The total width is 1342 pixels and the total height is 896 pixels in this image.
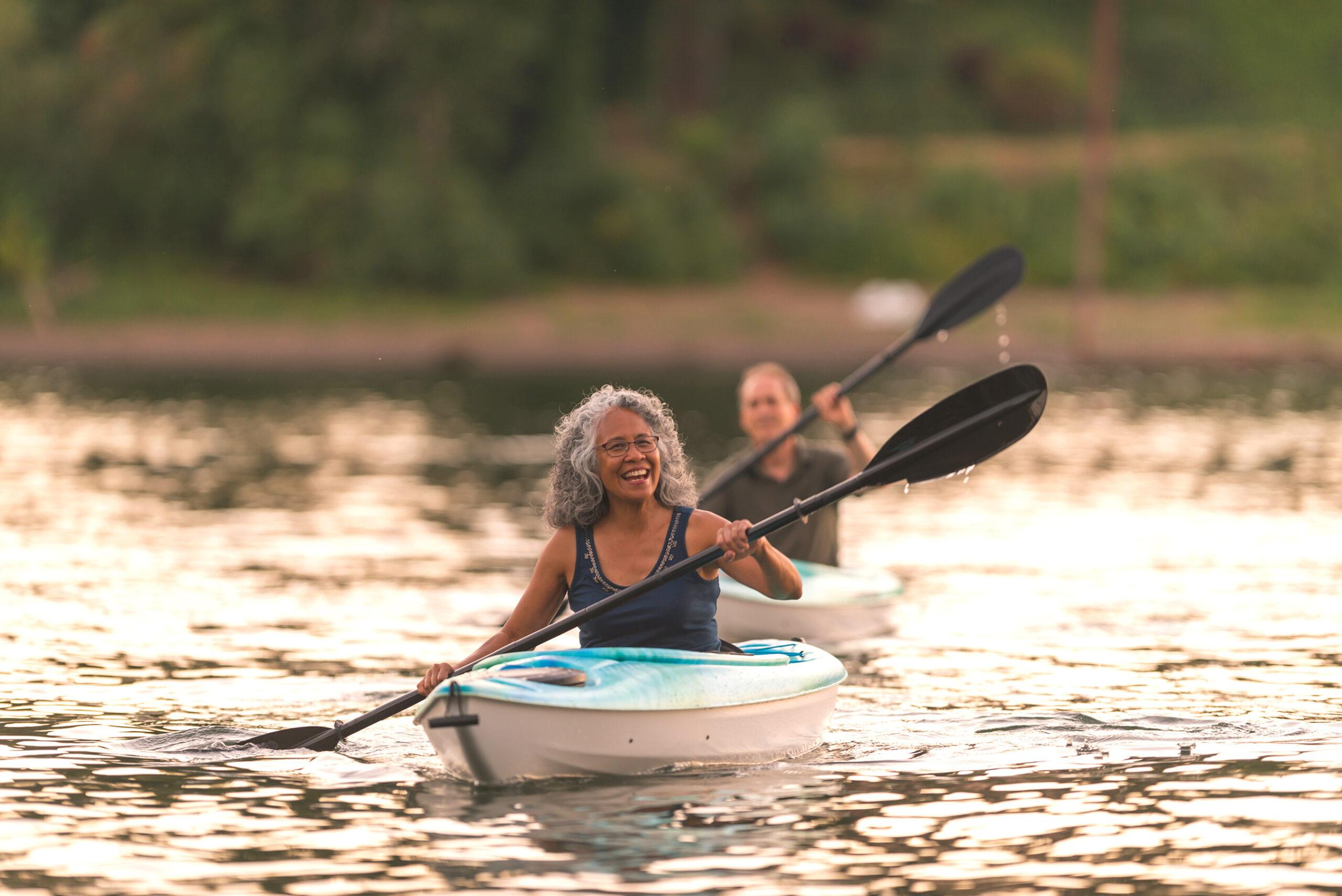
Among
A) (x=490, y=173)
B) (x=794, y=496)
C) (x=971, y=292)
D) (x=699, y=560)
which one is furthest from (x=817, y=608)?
(x=490, y=173)

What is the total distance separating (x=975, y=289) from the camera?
13.8 meters

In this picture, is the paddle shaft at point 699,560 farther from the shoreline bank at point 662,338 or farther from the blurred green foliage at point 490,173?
the blurred green foliage at point 490,173

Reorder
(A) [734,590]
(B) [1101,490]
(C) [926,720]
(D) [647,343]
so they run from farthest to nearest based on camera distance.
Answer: (D) [647,343], (B) [1101,490], (A) [734,590], (C) [926,720]

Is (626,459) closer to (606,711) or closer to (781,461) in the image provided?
(606,711)

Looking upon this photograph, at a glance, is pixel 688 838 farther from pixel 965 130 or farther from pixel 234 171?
pixel 965 130

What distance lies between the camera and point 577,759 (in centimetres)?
767

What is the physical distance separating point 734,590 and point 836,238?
115ft

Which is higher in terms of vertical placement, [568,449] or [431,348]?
[431,348]

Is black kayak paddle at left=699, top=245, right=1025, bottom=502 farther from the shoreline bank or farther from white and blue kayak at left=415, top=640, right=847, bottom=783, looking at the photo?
the shoreline bank

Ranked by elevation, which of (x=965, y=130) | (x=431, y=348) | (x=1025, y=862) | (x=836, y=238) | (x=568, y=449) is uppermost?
(x=965, y=130)

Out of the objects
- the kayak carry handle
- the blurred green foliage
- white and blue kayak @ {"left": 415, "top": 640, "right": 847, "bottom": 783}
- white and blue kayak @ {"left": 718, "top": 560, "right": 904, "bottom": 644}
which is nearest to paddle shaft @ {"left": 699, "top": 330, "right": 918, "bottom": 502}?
white and blue kayak @ {"left": 718, "top": 560, "right": 904, "bottom": 644}

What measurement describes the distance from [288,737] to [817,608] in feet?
12.2

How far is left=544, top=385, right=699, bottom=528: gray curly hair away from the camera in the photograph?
7.82 meters

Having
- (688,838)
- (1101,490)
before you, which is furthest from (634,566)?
(1101,490)
